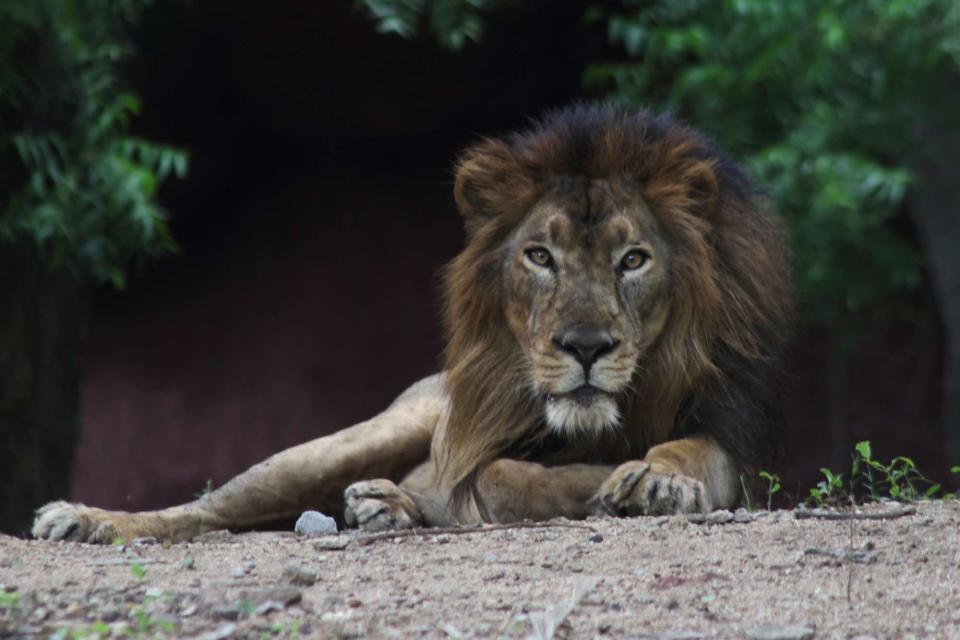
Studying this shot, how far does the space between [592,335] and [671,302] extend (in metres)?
0.40

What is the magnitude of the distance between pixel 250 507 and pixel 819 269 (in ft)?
15.7

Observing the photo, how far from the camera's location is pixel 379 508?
518 centimetres

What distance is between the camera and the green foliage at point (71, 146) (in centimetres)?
771

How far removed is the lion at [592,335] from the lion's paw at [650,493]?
14 mm

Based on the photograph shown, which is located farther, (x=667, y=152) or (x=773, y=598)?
(x=667, y=152)

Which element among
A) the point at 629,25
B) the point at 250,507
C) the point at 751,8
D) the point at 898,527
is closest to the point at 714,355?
the point at 898,527

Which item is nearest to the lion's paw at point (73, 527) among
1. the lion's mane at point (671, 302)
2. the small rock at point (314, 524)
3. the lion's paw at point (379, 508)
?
the small rock at point (314, 524)

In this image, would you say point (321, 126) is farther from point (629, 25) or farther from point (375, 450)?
point (375, 450)

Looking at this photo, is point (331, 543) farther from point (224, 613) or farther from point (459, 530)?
point (224, 613)

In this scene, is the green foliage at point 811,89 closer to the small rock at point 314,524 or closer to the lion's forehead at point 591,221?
the lion's forehead at point 591,221

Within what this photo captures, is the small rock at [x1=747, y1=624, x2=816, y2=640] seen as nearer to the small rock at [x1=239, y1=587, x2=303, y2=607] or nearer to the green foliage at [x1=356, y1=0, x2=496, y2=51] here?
the small rock at [x1=239, y1=587, x2=303, y2=607]

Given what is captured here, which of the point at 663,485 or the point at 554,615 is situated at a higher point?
the point at 663,485

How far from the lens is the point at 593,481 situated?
484 centimetres

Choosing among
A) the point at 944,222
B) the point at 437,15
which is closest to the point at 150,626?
the point at 437,15
